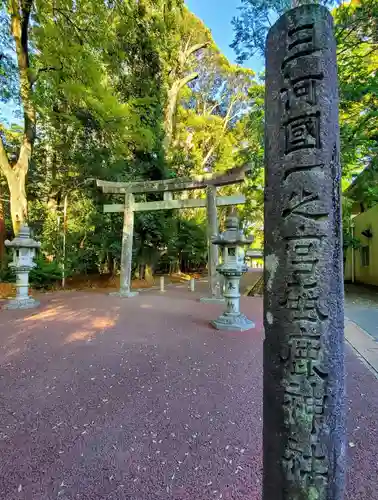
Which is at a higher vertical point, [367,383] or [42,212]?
[42,212]

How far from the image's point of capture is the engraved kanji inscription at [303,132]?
125 centimetres

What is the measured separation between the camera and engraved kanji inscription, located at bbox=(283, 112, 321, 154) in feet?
4.09

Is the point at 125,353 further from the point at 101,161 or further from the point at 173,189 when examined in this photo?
the point at 101,161

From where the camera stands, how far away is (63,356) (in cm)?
413

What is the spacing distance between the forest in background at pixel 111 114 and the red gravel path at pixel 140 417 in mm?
5670

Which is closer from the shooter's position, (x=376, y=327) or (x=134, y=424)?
(x=134, y=424)

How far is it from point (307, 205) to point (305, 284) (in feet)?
1.08

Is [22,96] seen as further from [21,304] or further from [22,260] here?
[21,304]

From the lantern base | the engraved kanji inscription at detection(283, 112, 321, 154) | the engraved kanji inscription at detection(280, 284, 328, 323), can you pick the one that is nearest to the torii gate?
the lantern base

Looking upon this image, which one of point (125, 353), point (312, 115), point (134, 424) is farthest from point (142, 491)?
point (125, 353)

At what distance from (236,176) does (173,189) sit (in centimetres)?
213

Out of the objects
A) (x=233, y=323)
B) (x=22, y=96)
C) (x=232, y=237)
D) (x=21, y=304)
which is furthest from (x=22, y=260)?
(x=233, y=323)

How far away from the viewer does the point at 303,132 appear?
4.14 ft

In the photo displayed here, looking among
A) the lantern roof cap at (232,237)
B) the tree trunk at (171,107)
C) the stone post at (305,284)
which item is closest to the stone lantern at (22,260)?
the lantern roof cap at (232,237)
